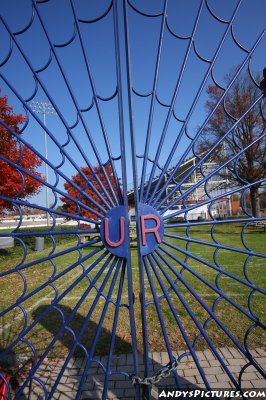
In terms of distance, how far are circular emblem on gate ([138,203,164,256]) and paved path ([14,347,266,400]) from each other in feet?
6.35

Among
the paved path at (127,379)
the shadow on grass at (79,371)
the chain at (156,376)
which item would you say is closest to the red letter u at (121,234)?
the chain at (156,376)

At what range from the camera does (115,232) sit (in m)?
1.54

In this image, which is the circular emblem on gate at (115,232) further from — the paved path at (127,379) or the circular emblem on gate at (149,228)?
the paved path at (127,379)

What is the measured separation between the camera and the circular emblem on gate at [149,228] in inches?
60.1

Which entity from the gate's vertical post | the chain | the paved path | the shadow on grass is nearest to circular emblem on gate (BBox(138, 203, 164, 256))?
the gate's vertical post

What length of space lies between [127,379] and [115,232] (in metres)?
2.20

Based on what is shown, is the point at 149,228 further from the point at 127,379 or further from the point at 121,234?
the point at 127,379

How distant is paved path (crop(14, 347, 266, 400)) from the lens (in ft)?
8.71

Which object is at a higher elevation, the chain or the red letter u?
the red letter u

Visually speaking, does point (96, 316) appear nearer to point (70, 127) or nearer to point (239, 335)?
point (239, 335)

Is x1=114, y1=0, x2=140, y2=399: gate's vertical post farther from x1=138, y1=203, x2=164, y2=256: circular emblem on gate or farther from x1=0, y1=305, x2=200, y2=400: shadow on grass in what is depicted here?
x1=0, y1=305, x2=200, y2=400: shadow on grass

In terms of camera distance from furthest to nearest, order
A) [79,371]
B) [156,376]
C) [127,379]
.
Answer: [79,371], [127,379], [156,376]

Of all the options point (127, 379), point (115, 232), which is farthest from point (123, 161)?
point (127, 379)

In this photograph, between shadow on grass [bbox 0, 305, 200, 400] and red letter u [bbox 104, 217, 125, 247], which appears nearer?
red letter u [bbox 104, 217, 125, 247]
